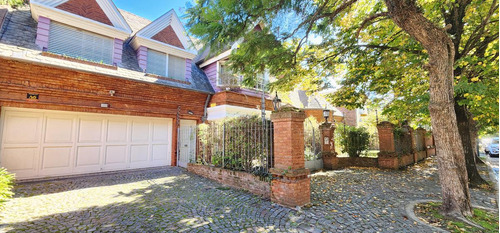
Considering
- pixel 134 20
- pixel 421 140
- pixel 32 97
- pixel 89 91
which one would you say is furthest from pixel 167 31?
pixel 421 140

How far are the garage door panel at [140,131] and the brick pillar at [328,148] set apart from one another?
8.45 meters

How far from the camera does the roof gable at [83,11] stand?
7082 mm

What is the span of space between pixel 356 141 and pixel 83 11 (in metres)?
13.7

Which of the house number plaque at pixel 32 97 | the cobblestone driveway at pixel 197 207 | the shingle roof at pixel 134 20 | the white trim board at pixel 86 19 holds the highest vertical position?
the shingle roof at pixel 134 20

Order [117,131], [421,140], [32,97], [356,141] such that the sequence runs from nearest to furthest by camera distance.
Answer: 1. [32,97]
2. [117,131]
3. [356,141]
4. [421,140]

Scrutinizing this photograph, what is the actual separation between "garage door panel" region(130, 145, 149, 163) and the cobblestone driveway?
2098 millimetres

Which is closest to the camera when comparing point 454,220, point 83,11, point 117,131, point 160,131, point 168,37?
point 454,220

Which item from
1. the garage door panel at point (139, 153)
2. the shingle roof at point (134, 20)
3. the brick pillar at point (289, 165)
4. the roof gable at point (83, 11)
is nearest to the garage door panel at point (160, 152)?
the garage door panel at point (139, 153)

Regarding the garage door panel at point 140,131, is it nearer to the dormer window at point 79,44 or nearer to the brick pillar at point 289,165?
the dormer window at point 79,44

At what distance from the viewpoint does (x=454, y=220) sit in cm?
384

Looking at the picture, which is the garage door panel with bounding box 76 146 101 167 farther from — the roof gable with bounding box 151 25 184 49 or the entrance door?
the roof gable with bounding box 151 25 184 49

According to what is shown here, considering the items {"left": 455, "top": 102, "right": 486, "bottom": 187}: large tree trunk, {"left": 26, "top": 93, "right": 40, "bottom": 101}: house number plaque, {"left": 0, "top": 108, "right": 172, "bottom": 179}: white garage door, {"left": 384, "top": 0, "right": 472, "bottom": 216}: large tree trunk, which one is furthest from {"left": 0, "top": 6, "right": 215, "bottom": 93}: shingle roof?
{"left": 455, "top": 102, "right": 486, "bottom": 187}: large tree trunk

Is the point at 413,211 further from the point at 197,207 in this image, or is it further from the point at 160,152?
the point at 160,152

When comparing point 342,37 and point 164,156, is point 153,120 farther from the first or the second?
point 342,37
